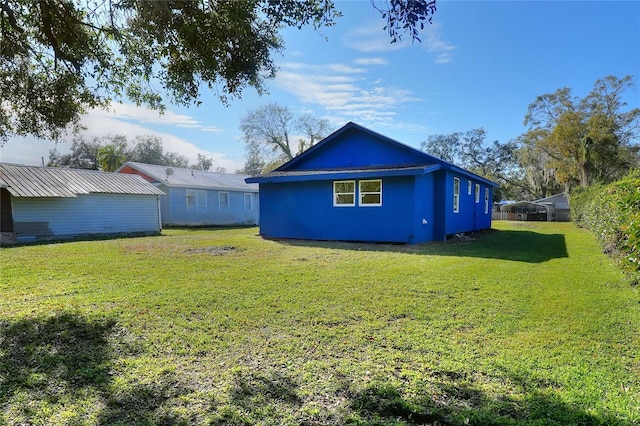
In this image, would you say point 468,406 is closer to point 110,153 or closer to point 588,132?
point 588,132

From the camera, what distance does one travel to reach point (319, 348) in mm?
3500

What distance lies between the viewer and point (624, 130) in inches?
1199

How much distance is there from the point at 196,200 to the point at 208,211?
112cm

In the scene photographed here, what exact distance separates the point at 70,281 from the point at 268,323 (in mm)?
4502

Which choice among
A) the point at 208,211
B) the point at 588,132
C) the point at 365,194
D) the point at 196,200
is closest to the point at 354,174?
the point at 365,194

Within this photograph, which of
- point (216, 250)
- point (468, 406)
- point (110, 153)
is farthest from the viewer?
point (110, 153)

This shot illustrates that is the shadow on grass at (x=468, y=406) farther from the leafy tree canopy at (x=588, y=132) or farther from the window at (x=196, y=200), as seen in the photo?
the leafy tree canopy at (x=588, y=132)

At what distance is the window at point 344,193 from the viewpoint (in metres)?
12.7

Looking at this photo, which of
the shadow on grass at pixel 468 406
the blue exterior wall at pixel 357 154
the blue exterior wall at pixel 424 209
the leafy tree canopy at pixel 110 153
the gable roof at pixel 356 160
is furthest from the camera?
the leafy tree canopy at pixel 110 153

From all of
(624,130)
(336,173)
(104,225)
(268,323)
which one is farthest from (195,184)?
(624,130)

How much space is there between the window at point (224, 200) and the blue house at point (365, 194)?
10483 millimetres

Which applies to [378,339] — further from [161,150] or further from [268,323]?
[161,150]

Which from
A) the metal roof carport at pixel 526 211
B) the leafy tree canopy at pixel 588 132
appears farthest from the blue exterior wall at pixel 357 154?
the metal roof carport at pixel 526 211

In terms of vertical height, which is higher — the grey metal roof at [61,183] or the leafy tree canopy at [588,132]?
the leafy tree canopy at [588,132]
